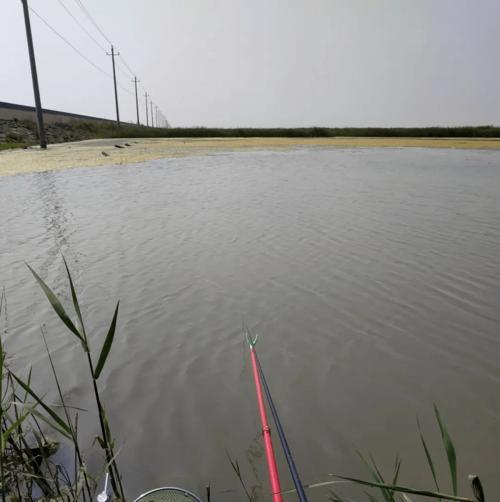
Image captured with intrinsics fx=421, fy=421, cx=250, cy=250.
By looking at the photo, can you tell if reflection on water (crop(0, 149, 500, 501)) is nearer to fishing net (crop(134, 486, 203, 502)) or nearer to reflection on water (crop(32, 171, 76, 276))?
reflection on water (crop(32, 171, 76, 276))

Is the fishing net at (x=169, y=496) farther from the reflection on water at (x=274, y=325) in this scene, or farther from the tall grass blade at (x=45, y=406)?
the tall grass blade at (x=45, y=406)

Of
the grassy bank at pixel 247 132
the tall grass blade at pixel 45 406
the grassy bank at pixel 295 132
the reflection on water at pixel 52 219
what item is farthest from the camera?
the grassy bank at pixel 295 132

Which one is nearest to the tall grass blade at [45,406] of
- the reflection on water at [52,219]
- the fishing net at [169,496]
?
the fishing net at [169,496]

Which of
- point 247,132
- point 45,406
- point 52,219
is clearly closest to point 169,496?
point 45,406

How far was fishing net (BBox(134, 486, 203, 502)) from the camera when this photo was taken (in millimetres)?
1868

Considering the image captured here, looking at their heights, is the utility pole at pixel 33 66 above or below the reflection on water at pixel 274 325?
above

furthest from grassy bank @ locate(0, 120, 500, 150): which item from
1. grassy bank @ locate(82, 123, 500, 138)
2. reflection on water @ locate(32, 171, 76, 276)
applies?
reflection on water @ locate(32, 171, 76, 276)

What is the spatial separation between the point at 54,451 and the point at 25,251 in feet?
14.0

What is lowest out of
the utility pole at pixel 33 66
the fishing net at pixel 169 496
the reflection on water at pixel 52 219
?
the reflection on water at pixel 52 219

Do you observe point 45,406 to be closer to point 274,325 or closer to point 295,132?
point 274,325

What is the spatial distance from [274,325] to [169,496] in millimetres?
2023

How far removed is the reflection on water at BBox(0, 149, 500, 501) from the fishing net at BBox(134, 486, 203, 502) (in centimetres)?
22

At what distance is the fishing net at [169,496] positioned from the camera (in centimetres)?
187

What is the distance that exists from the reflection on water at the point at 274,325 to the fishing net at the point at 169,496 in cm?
22
